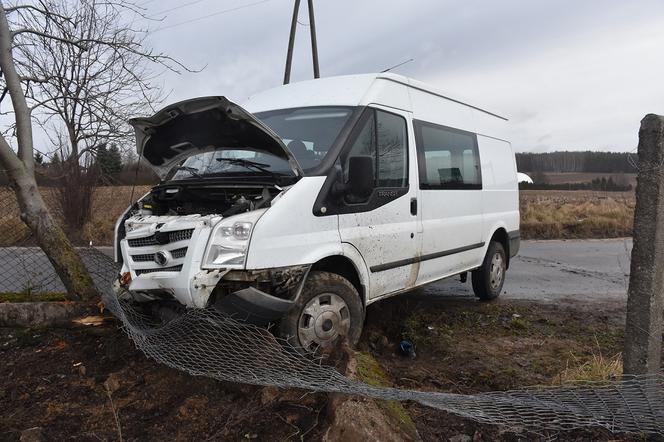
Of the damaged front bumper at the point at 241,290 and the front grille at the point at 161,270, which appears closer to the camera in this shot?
the damaged front bumper at the point at 241,290

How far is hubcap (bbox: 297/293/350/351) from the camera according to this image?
11.5 feet

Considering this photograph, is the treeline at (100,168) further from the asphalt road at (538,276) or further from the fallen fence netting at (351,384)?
the fallen fence netting at (351,384)

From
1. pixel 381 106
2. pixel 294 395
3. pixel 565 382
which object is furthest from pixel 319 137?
pixel 565 382

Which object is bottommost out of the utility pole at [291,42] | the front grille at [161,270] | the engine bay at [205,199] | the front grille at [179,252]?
the front grille at [161,270]

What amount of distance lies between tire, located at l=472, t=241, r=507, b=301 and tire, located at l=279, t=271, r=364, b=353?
3.16 m

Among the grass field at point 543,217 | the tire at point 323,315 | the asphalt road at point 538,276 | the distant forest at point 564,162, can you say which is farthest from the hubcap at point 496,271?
the distant forest at point 564,162

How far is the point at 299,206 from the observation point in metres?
3.42

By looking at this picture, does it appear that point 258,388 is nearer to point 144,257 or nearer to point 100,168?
point 144,257

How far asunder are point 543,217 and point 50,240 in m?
16.8

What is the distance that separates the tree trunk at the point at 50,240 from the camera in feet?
15.3

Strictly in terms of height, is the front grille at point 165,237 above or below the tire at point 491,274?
above

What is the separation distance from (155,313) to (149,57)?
3.22 metres

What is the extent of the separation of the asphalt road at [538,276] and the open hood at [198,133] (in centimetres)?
140

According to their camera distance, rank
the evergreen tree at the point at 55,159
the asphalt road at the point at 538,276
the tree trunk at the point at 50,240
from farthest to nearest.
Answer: the evergreen tree at the point at 55,159 < the asphalt road at the point at 538,276 < the tree trunk at the point at 50,240
